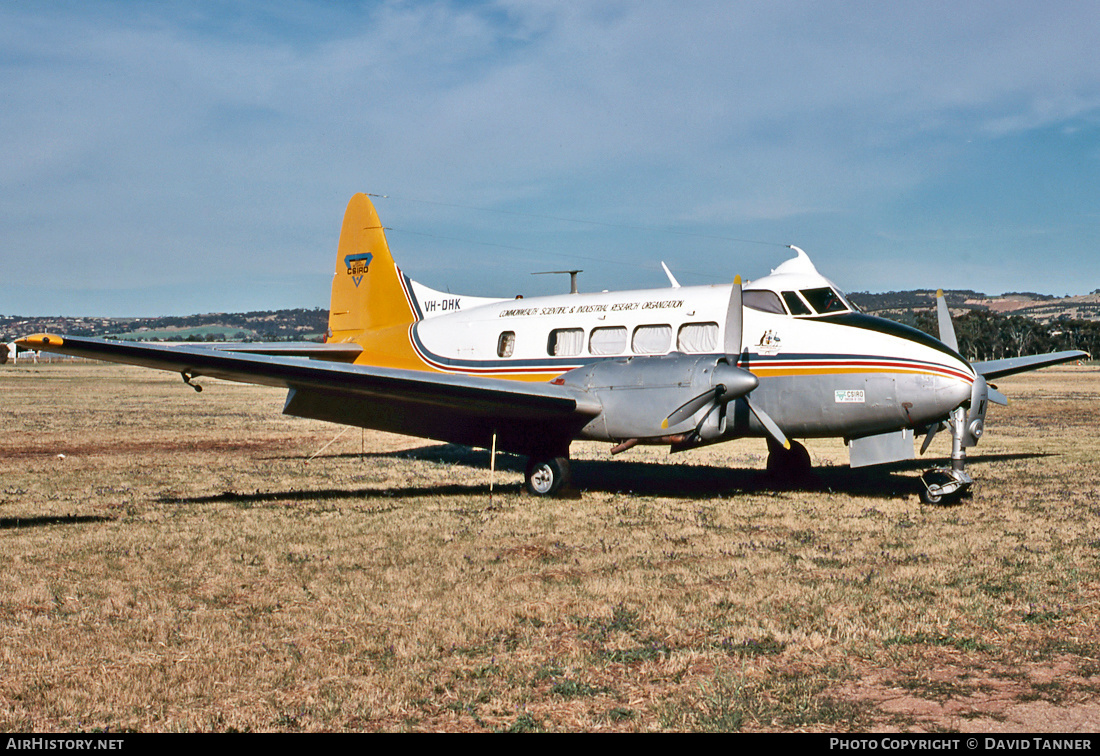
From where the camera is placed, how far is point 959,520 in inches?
435

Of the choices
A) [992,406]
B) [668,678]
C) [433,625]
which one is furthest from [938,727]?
[992,406]

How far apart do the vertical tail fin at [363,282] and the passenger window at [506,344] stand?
3136 mm

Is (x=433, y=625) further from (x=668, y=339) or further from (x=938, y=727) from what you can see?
(x=668, y=339)

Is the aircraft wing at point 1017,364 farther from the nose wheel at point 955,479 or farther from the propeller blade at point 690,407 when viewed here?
the propeller blade at point 690,407

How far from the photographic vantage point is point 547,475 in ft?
44.7

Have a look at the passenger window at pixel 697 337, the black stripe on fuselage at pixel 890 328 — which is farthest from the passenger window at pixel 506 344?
the black stripe on fuselage at pixel 890 328

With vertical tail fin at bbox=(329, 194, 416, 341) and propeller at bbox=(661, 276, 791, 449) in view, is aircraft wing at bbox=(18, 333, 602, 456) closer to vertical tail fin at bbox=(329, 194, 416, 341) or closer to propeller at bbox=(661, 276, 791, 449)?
propeller at bbox=(661, 276, 791, 449)

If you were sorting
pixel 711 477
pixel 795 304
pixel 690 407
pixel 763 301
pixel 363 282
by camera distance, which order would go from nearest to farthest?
pixel 690 407
pixel 795 304
pixel 763 301
pixel 711 477
pixel 363 282

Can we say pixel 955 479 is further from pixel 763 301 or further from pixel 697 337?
pixel 697 337

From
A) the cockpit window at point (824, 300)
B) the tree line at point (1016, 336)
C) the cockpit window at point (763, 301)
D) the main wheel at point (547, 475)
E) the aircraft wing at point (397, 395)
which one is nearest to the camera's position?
the aircraft wing at point (397, 395)

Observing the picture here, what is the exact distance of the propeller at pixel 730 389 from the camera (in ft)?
39.7

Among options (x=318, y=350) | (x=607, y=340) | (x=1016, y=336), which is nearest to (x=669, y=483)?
(x=607, y=340)

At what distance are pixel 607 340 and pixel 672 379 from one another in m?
2.48

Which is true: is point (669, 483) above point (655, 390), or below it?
below
